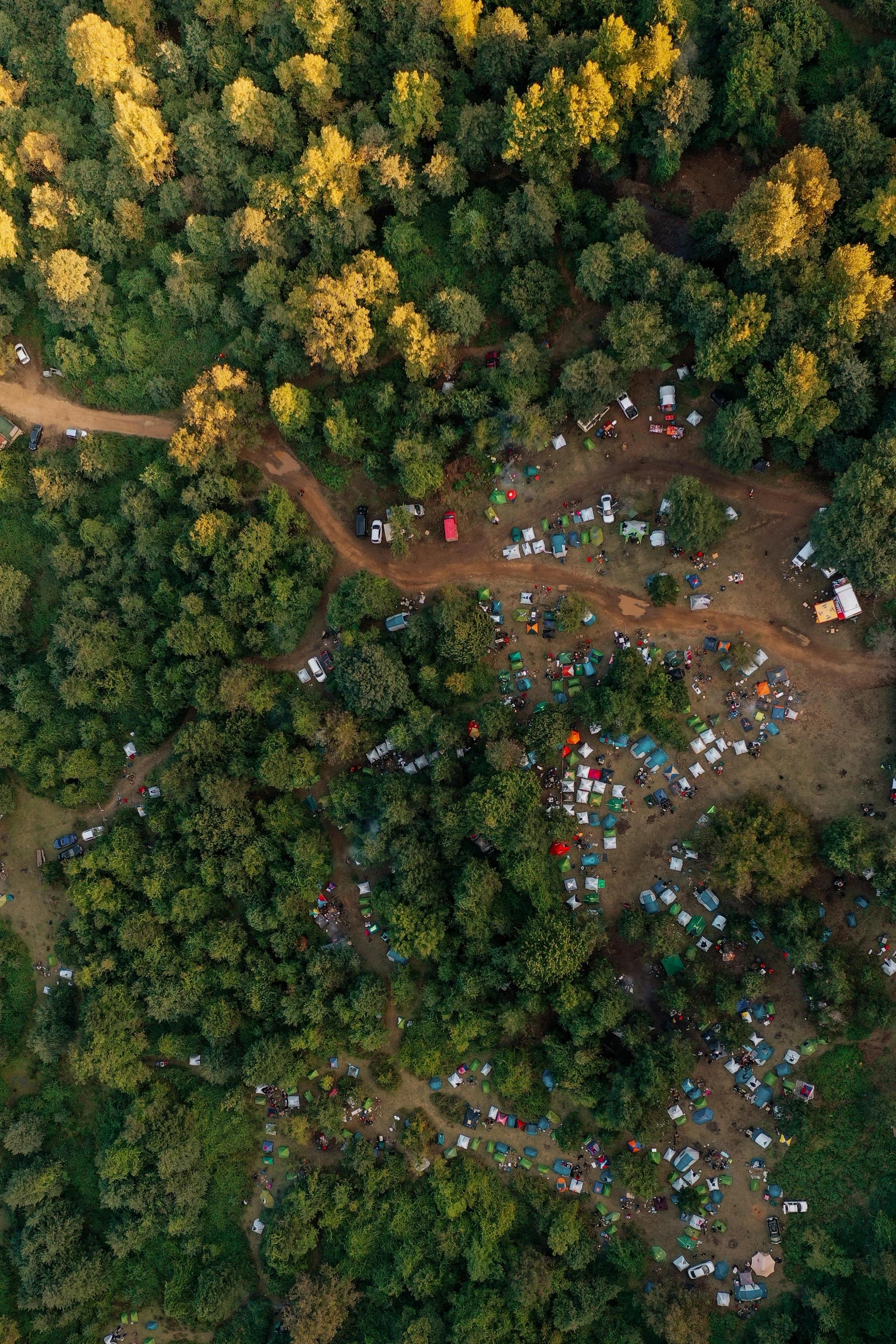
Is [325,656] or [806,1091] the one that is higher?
[325,656]

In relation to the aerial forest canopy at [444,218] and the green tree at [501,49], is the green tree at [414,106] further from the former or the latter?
A: the green tree at [501,49]

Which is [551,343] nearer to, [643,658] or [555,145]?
[555,145]

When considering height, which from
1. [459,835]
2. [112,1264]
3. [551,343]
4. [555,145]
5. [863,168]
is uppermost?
[555,145]

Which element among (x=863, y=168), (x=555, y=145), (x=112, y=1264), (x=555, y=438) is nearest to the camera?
(x=863, y=168)

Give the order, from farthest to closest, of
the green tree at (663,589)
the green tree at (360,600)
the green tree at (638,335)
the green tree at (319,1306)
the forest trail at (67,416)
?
the forest trail at (67,416) < the green tree at (360,600) < the green tree at (319,1306) < the green tree at (663,589) < the green tree at (638,335)

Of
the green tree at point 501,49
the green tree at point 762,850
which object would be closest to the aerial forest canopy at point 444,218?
the green tree at point 501,49

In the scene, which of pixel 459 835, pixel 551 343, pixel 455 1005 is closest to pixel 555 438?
pixel 551 343

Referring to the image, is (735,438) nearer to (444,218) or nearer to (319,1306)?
(444,218)
